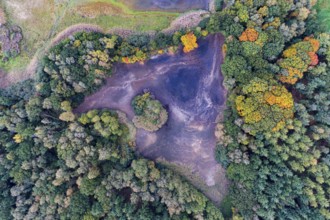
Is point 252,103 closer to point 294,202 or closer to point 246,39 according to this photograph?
point 246,39

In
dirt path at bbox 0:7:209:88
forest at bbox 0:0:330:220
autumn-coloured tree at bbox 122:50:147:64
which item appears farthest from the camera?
dirt path at bbox 0:7:209:88

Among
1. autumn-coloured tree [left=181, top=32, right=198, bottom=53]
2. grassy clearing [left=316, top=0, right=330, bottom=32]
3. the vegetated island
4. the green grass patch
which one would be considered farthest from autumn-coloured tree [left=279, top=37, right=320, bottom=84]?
the green grass patch

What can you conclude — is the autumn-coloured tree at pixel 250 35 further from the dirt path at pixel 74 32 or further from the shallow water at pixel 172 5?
the shallow water at pixel 172 5

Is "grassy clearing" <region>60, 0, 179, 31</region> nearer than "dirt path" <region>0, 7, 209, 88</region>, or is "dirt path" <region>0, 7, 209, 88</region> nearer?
"dirt path" <region>0, 7, 209, 88</region>

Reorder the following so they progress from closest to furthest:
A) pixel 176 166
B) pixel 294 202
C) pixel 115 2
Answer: pixel 294 202 → pixel 176 166 → pixel 115 2

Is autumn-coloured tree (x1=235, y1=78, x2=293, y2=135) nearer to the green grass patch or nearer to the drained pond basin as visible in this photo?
the drained pond basin

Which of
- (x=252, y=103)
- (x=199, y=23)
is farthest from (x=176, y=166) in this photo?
(x=199, y=23)

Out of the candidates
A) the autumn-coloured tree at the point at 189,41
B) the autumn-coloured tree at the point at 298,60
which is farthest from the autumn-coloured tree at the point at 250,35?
the autumn-coloured tree at the point at 189,41
